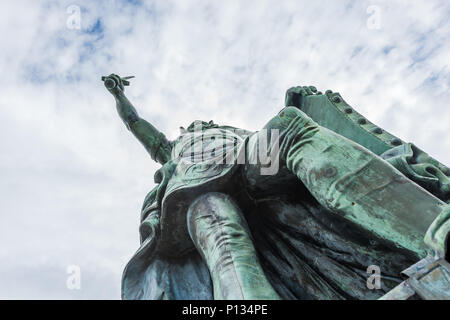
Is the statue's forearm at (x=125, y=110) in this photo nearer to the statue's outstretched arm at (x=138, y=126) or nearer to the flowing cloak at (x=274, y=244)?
the statue's outstretched arm at (x=138, y=126)

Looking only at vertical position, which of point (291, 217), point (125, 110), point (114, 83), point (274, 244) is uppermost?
point (114, 83)

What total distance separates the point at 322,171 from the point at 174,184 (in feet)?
5.08

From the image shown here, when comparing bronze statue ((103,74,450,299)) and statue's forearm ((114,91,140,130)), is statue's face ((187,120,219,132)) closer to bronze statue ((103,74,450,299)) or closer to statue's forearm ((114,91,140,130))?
statue's forearm ((114,91,140,130))

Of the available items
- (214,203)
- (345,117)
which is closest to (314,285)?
(214,203)

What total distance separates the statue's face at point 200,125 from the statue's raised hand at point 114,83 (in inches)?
48.8

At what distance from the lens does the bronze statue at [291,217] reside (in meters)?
2.55

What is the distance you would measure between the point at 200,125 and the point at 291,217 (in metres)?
2.68

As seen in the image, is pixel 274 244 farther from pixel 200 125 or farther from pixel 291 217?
pixel 200 125

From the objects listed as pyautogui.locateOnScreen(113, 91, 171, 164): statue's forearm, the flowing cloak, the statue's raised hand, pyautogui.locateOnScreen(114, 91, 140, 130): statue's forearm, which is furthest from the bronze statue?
the statue's raised hand

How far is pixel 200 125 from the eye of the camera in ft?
19.5

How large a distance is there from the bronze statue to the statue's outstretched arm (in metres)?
1.47

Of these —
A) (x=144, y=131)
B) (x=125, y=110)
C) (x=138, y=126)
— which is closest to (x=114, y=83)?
(x=125, y=110)

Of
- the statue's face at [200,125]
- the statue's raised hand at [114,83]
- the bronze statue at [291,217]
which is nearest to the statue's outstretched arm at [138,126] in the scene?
the statue's raised hand at [114,83]
